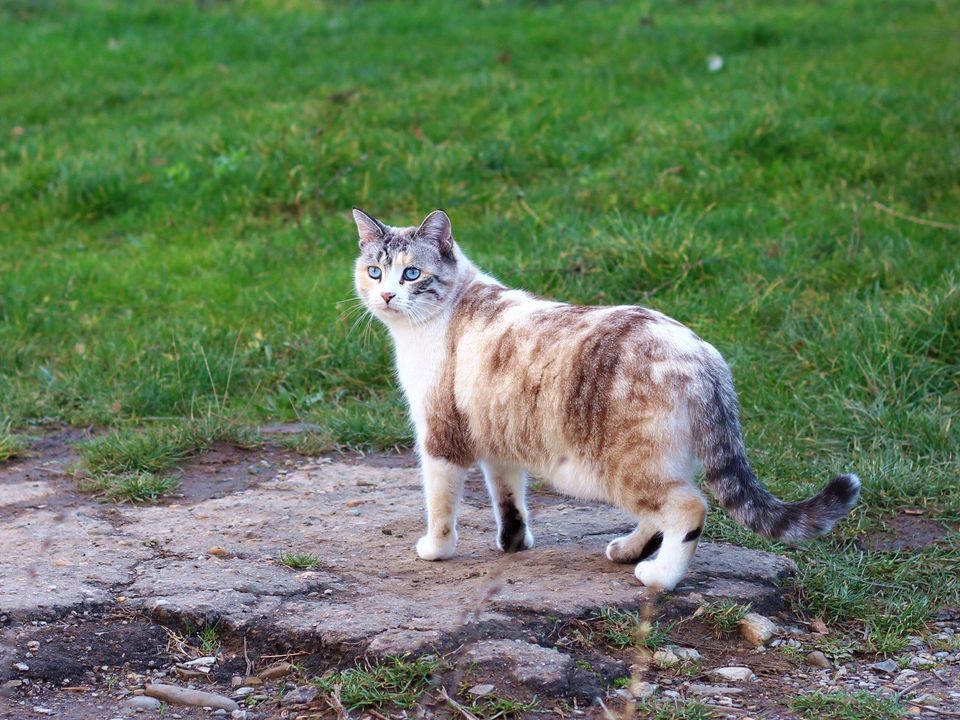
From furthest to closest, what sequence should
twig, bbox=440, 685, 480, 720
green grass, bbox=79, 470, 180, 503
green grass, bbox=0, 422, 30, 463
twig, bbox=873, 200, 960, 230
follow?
twig, bbox=873, 200, 960, 230
green grass, bbox=0, 422, 30, 463
green grass, bbox=79, 470, 180, 503
twig, bbox=440, 685, 480, 720

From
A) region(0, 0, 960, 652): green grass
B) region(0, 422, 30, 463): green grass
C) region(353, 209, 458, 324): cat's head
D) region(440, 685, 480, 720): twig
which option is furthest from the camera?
region(0, 0, 960, 652): green grass

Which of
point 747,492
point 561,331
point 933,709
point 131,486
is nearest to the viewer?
point 933,709

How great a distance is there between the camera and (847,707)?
10.3ft

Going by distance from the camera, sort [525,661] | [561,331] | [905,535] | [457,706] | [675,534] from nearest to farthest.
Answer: [457,706] < [525,661] < [675,534] < [561,331] < [905,535]

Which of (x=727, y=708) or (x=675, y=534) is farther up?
(x=675, y=534)

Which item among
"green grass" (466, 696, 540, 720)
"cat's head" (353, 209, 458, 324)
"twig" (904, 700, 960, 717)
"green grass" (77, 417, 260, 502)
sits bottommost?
"twig" (904, 700, 960, 717)

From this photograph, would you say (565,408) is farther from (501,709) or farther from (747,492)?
(501,709)

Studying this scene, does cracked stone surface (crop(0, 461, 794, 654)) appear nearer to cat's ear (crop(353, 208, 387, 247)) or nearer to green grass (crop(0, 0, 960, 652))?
green grass (crop(0, 0, 960, 652))

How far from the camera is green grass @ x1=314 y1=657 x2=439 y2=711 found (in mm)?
3148

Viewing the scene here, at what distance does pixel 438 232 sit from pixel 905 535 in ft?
7.11

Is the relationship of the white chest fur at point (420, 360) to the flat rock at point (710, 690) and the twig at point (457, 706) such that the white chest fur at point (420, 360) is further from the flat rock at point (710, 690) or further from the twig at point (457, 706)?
the flat rock at point (710, 690)

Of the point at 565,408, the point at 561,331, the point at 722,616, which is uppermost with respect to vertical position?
the point at 561,331

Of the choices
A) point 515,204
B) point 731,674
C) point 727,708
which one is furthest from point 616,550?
point 515,204

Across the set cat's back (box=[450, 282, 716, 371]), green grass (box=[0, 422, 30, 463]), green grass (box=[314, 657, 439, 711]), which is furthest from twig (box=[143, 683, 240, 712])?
green grass (box=[0, 422, 30, 463])
